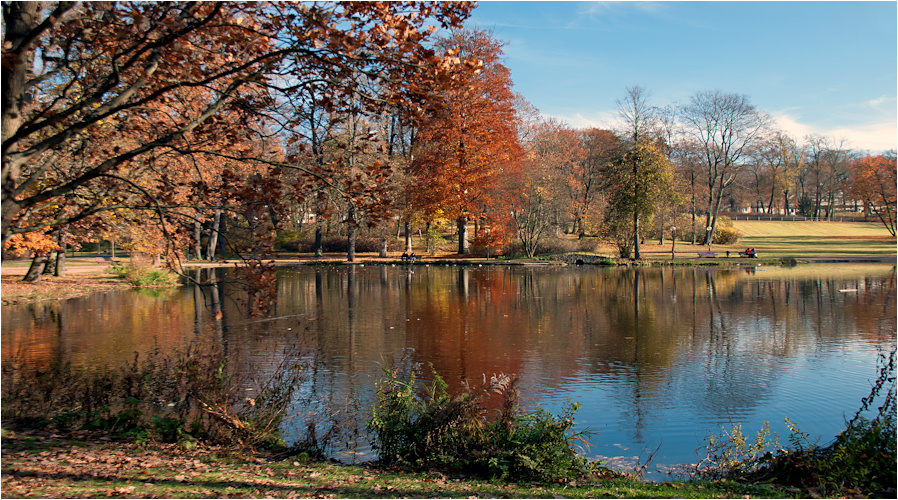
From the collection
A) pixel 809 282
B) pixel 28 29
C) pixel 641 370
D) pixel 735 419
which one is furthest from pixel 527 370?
pixel 809 282

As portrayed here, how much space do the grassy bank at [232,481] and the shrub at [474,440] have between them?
0.23 meters

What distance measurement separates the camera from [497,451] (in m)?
6.43

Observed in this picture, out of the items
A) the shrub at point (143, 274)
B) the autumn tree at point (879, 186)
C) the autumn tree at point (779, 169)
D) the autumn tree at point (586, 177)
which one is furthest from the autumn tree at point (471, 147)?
the autumn tree at point (779, 169)

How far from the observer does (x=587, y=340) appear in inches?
566

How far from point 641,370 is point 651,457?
447 centimetres

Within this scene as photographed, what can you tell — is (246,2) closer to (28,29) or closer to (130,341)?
(28,29)

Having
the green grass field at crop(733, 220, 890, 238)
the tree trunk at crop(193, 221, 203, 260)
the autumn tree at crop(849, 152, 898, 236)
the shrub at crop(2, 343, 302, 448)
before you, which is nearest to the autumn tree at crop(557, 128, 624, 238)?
the green grass field at crop(733, 220, 890, 238)

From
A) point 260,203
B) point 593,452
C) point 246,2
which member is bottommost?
point 593,452

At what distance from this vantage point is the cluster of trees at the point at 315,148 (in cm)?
606

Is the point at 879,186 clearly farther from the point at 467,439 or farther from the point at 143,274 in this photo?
the point at 467,439

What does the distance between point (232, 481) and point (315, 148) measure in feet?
11.9

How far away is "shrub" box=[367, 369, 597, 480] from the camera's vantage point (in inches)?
246

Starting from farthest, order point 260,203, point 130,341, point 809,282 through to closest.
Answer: point 809,282 < point 130,341 < point 260,203

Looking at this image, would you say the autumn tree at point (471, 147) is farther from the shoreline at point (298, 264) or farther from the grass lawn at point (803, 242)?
the grass lawn at point (803, 242)
